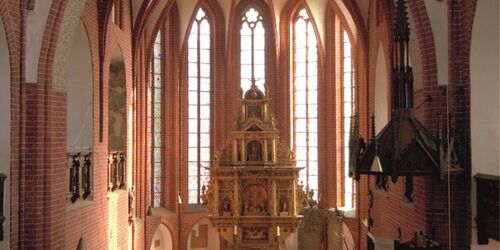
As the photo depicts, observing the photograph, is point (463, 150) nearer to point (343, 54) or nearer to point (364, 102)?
point (364, 102)

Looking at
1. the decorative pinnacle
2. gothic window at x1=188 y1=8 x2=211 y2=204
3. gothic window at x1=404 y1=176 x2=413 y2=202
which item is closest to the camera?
the decorative pinnacle

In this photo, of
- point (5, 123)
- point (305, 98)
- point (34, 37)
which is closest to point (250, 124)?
point (305, 98)

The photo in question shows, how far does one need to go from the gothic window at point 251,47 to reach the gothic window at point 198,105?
1.26 m

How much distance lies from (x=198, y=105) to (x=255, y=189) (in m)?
4.72

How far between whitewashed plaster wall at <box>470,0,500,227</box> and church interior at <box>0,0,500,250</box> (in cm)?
2

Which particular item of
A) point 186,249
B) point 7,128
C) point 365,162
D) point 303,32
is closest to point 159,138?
point 186,249

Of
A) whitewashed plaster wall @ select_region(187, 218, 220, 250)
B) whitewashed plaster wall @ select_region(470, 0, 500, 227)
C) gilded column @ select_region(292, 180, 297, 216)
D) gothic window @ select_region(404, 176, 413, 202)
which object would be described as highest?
whitewashed plaster wall @ select_region(470, 0, 500, 227)

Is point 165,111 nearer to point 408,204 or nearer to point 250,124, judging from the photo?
point 250,124

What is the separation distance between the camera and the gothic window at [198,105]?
71.0 ft

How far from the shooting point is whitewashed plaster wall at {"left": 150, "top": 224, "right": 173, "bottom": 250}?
2022 cm

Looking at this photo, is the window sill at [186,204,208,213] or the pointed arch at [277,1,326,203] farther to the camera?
the pointed arch at [277,1,326,203]

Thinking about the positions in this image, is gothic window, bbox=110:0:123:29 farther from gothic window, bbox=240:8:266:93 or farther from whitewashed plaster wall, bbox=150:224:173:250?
whitewashed plaster wall, bbox=150:224:173:250

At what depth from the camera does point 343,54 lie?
20625 mm

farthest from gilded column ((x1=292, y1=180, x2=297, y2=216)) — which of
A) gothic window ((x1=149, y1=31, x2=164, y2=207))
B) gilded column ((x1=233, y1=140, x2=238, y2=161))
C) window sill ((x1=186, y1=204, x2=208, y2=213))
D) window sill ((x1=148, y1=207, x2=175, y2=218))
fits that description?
gothic window ((x1=149, y1=31, x2=164, y2=207))
